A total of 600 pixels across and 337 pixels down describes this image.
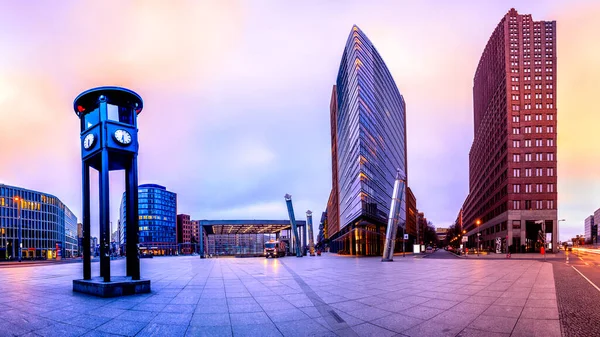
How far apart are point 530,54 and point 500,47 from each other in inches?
361

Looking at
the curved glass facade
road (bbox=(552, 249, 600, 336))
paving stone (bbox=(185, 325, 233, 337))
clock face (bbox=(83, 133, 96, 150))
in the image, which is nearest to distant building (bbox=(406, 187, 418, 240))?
road (bbox=(552, 249, 600, 336))

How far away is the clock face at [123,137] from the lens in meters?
14.3

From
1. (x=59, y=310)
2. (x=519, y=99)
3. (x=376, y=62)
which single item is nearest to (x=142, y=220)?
(x=376, y=62)

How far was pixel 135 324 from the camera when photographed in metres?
8.24

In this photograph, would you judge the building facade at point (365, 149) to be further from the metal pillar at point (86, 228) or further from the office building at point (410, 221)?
the metal pillar at point (86, 228)

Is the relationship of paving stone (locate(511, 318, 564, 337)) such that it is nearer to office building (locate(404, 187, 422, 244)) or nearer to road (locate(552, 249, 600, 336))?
road (locate(552, 249, 600, 336))

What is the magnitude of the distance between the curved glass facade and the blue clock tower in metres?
96.5

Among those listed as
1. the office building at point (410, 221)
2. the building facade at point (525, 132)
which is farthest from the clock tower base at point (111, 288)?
the office building at point (410, 221)

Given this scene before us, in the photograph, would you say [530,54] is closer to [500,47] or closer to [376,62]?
[500,47]

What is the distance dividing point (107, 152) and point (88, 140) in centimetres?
152

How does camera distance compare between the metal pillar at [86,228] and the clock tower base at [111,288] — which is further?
the metal pillar at [86,228]

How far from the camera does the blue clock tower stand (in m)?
13.7

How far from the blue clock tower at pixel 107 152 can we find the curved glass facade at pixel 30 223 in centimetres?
9652

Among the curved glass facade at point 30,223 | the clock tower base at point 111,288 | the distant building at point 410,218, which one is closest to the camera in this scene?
the clock tower base at point 111,288
